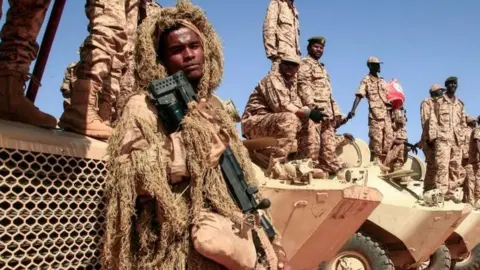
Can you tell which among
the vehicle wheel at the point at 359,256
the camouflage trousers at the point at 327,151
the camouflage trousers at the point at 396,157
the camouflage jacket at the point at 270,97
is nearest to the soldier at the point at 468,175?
the camouflage trousers at the point at 396,157

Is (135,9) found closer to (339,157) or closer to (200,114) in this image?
(200,114)

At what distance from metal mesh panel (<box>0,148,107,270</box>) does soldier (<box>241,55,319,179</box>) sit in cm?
351

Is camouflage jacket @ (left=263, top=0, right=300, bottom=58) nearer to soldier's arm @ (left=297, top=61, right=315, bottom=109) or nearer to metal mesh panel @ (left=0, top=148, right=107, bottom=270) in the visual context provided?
soldier's arm @ (left=297, top=61, right=315, bottom=109)

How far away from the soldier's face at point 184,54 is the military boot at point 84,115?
47cm

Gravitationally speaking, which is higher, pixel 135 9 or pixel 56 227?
pixel 135 9

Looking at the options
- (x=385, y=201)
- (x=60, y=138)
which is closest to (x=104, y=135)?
(x=60, y=138)

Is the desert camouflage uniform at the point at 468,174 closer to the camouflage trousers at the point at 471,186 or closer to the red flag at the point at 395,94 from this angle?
the camouflage trousers at the point at 471,186

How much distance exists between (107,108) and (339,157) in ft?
17.5

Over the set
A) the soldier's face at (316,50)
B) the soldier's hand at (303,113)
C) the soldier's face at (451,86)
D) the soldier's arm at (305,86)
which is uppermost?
the soldier's face at (316,50)

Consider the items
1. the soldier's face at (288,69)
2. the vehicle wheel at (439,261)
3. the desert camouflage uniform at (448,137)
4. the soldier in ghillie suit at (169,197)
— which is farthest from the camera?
the desert camouflage uniform at (448,137)

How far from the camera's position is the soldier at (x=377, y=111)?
10172mm

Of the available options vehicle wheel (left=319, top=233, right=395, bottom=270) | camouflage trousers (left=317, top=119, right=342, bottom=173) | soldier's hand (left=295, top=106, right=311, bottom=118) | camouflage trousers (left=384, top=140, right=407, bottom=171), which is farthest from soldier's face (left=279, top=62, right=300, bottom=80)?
camouflage trousers (left=384, top=140, right=407, bottom=171)

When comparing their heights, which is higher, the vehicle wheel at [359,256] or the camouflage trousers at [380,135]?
the camouflage trousers at [380,135]

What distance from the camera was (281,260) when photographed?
246 cm
